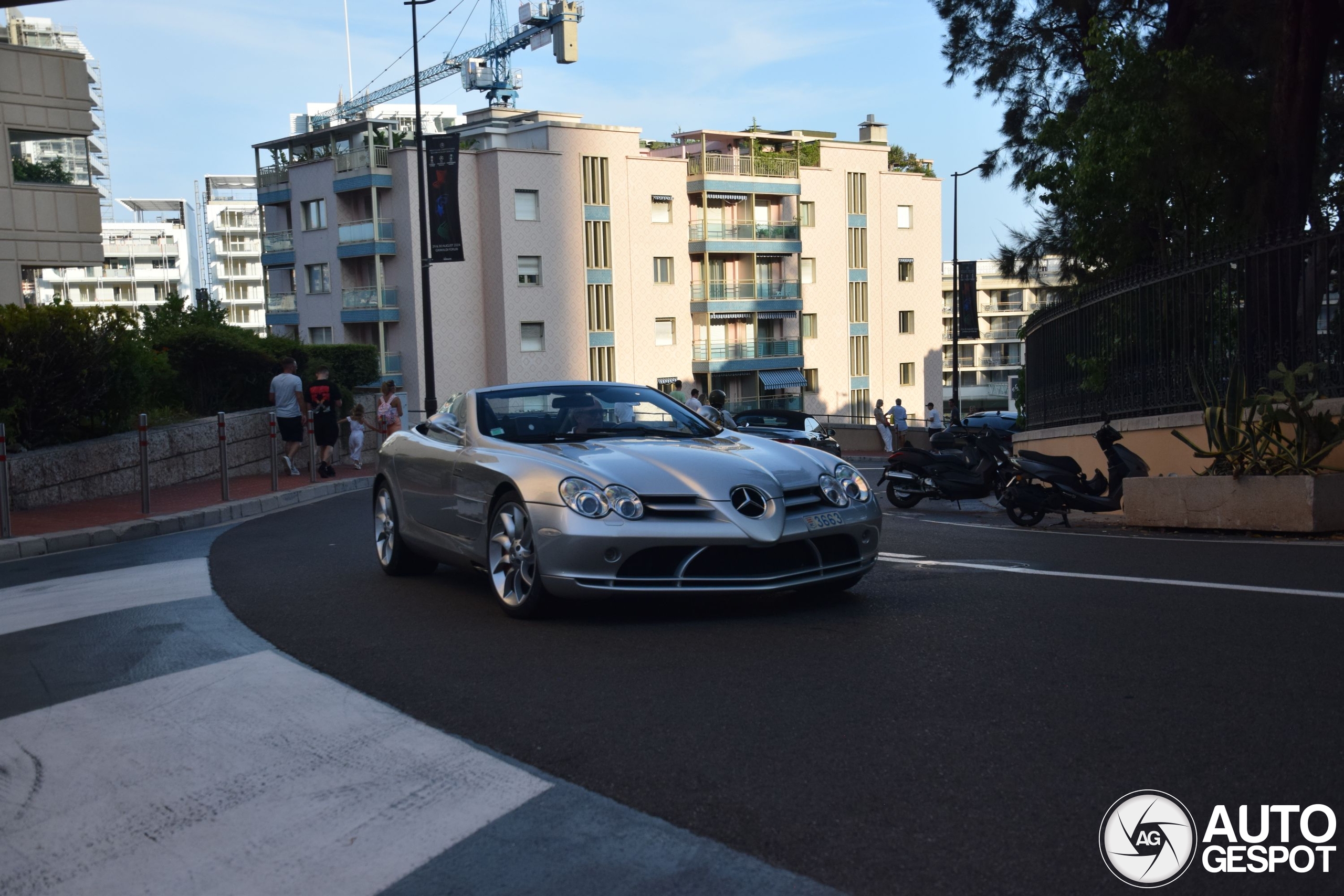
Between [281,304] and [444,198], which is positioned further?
[281,304]

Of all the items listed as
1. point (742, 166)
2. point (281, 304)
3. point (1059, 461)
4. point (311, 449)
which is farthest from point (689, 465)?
point (281, 304)

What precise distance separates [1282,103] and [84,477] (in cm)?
1436

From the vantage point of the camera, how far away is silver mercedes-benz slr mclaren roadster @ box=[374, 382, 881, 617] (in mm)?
6340

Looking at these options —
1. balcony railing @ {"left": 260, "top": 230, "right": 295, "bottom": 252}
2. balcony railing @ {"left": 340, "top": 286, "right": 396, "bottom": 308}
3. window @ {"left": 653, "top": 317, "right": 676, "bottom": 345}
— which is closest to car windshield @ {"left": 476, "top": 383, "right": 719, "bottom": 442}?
balcony railing @ {"left": 340, "top": 286, "right": 396, "bottom": 308}

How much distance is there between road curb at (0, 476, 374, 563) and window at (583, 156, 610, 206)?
47.2 meters

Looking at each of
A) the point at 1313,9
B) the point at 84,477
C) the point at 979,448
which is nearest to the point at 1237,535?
the point at 979,448

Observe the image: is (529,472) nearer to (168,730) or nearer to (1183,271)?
(168,730)

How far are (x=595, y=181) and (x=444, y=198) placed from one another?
32.9 m

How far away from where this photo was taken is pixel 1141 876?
3135mm

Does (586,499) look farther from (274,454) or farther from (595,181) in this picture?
(595,181)

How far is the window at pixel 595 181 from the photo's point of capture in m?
64.4

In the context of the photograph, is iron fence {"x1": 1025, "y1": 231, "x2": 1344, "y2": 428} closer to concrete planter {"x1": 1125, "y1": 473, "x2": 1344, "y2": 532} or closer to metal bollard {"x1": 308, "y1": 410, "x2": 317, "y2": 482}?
concrete planter {"x1": 1125, "y1": 473, "x2": 1344, "y2": 532}

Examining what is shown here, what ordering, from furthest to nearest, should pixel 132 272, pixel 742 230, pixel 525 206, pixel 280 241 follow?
pixel 132 272 < pixel 742 230 < pixel 280 241 < pixel 525 206

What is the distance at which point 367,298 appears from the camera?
62750mm
